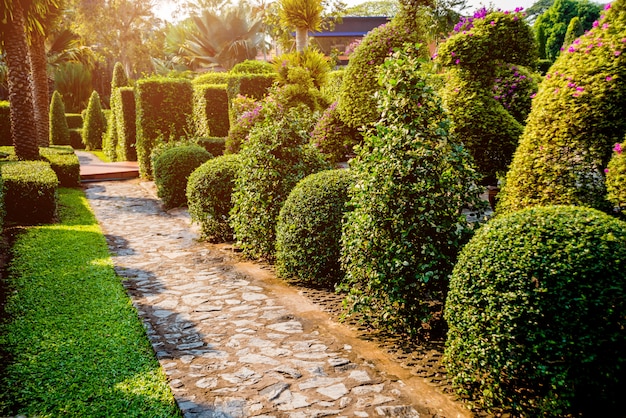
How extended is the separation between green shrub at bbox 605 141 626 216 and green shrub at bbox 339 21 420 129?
609 centimetres

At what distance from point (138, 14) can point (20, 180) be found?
102 ft

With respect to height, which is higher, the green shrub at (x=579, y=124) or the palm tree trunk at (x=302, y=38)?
the palm tree trunk at (x=302, y=38)

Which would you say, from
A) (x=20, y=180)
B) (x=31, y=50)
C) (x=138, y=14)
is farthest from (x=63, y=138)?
(x=20, y=180)

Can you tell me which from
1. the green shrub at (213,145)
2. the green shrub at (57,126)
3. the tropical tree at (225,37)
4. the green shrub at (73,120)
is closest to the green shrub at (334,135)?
the green shrub at (213,145)

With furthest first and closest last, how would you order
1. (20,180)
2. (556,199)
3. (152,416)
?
(20,180) < (556,199) < (152,416)

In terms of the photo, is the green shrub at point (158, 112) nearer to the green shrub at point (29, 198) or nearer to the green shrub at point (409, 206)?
the green shrub at point (29, 198)

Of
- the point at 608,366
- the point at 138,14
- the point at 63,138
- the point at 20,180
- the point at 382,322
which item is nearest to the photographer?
the point at 608,366

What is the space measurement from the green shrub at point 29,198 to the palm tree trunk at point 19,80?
395cm

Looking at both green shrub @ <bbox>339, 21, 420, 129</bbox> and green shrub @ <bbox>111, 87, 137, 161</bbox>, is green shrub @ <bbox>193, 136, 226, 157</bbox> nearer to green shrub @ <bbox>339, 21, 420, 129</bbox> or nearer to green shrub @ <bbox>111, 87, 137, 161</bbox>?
green shrub @ <bbox>111, 87, 137, 161</bbox>

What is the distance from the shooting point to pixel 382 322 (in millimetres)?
5191

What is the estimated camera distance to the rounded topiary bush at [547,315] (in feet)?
10.8

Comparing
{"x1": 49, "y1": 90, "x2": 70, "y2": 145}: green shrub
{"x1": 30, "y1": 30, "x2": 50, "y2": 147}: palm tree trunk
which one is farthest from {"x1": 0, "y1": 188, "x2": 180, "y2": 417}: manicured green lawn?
{"x1": 49, "y1": 90, "x2": 70, "y2": 145}: green shrub

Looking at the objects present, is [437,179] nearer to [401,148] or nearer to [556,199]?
[401,148]

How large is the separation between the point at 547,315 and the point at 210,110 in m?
15.6
